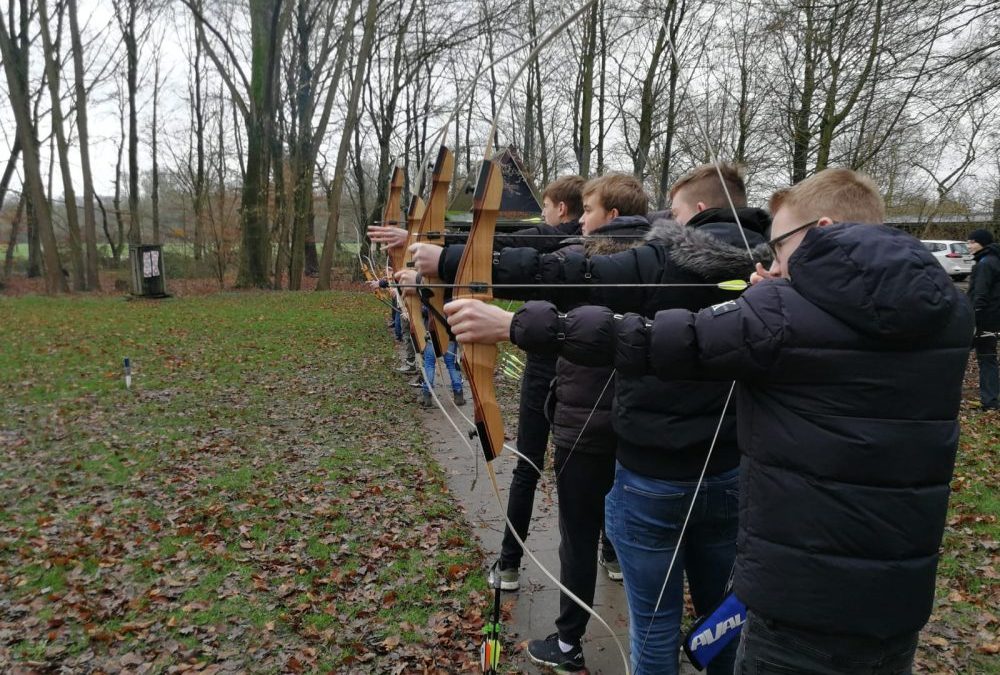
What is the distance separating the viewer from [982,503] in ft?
14.9

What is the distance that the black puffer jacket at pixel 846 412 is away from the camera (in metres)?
1.19

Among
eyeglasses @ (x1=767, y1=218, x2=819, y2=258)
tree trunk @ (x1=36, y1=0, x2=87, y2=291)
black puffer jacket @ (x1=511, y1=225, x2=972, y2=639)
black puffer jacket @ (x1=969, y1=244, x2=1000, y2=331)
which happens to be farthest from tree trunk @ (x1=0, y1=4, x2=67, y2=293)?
black puffer jacket @ (x1=511, y1=225, x2=972, y2=639)

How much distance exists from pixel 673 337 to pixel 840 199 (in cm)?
49

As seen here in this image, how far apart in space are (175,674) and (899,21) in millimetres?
9392

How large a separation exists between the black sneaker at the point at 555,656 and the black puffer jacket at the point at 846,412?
145 cm

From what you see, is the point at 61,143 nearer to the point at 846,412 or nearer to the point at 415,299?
the point at 415,299

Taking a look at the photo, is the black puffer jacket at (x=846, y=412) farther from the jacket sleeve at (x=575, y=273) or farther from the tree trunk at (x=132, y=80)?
the tree trunk at (x=132, y=80)

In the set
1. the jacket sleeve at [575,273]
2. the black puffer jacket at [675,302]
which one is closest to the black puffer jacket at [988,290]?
the black puffer jacket at [675,302]

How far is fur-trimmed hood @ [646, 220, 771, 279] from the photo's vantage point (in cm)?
183

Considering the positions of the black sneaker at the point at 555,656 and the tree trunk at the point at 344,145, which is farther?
the tree trunk at the point at 344,145

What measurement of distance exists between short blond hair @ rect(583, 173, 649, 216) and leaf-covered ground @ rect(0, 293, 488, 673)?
6.64 feet

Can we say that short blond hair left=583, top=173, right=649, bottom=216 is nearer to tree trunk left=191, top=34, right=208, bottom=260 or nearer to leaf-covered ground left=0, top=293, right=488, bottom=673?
leaf-covered ground left=0, top=293, right=488, bottom=673

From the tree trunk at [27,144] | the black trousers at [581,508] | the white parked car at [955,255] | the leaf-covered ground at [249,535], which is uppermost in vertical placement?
the tree trunk at [27,144]

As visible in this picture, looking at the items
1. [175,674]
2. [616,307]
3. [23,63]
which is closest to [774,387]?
[616,307]
